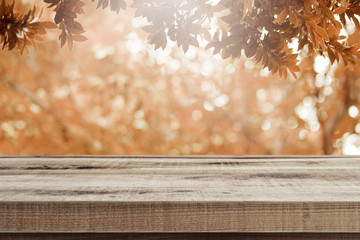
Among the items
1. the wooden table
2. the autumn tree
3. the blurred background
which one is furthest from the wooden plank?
the blurred background

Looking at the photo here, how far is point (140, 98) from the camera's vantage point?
4.51 m

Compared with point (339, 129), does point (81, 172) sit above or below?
above

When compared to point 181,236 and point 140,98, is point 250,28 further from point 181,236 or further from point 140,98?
point 140,98

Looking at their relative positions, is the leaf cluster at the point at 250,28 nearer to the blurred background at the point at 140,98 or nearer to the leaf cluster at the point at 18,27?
the leaf cluster at the point at 18,27

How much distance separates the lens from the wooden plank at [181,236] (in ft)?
2.82

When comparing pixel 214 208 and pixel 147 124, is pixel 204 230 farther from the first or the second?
pixel 147 124

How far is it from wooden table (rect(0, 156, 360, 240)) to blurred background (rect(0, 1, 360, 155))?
345 centimetres

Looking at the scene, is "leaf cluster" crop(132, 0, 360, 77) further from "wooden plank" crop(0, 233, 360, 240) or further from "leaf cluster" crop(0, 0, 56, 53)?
"wooden plank" crop(0, 233, 360, 240)

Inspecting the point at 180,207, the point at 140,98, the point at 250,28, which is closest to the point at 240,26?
the point at 250,28

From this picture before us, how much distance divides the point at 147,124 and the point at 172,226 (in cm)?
377

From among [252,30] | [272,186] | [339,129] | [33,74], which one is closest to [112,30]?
[33,74]

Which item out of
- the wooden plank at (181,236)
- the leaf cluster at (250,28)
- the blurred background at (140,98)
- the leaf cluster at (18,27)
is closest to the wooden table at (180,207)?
the wooden plank at (181,236)

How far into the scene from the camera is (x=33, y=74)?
4578mm

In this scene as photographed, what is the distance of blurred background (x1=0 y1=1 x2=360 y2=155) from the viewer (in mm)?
4422
